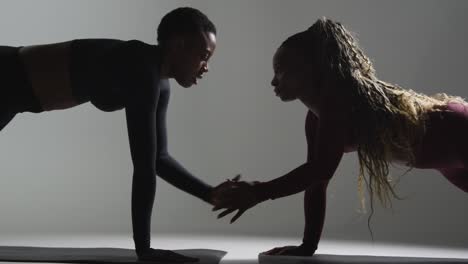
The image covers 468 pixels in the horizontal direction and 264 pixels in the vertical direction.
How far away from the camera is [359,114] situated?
5.76ft

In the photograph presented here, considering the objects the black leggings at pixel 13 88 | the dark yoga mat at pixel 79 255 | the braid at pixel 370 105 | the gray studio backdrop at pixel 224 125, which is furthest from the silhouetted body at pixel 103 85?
the gray studio backdrop at pixel 224 125

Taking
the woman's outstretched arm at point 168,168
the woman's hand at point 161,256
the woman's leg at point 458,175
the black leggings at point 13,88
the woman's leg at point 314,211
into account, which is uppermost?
the black leggings at point 13,88

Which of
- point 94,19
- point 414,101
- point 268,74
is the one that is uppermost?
point 94,19

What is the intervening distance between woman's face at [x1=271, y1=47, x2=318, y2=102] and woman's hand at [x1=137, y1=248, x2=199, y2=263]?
51 centimetres

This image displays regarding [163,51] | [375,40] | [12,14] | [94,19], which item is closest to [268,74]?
[375,40]

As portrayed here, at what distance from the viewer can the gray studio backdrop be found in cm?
318

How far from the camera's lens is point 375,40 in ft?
10.9

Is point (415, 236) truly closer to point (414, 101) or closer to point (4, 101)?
point (414, 101)

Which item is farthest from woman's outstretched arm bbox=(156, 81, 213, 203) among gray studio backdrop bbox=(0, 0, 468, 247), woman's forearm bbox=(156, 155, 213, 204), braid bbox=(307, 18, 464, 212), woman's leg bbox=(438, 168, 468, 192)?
gray studio backdrop bbox=(0, 0, 468, 247)

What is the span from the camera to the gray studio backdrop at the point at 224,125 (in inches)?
125

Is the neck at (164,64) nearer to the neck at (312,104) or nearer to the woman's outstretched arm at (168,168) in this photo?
the woman's outstretched arm at (168,168)

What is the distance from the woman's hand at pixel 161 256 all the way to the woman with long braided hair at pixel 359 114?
16cm

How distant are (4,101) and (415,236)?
1.69 meters

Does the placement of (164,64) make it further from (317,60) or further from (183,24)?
(317,60)
